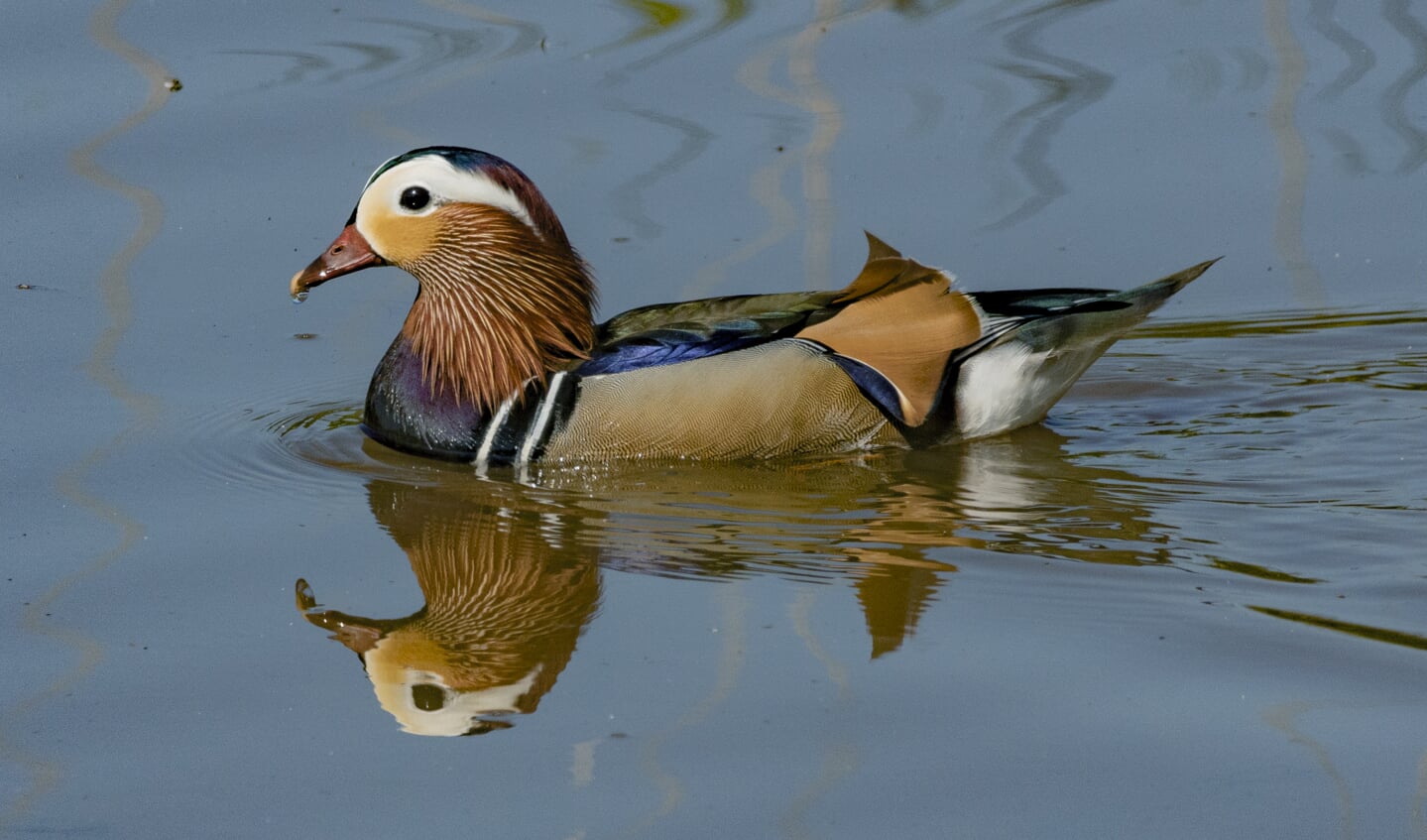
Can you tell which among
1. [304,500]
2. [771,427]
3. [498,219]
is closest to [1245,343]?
[771,427]

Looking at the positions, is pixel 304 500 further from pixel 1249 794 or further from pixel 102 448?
pixel 1249 794

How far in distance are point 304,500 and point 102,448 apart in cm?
78

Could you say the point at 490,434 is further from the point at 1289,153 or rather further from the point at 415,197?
the point at 1289,153

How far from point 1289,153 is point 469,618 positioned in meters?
5.03

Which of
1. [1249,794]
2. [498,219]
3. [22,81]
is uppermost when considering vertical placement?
[22,81]

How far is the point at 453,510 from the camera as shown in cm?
677

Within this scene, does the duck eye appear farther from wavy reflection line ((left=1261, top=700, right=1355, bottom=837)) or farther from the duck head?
wavy reflection line ((left=1261, top=700, right=1355, bottom=837))

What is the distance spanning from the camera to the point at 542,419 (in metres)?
7.25

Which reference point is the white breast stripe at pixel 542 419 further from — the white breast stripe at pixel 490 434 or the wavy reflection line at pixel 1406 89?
the wavy reflection line at pixel 1406 89

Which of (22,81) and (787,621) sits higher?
(22,81)

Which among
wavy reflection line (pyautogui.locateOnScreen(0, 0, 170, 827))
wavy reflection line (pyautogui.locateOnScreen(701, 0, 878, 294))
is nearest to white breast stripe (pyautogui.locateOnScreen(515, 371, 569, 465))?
wavy reflection line (pyautogui.locateOnScreen(701, 0, 878, 294))

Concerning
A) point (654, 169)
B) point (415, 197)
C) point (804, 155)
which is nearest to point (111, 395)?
point (415, 197)

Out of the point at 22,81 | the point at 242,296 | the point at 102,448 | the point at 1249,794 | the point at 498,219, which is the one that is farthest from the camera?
the point at 22,81

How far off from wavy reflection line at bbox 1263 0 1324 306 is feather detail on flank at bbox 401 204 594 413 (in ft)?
9.46
